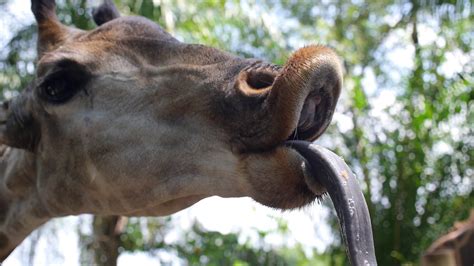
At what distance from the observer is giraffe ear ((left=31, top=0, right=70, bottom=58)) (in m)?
4.08

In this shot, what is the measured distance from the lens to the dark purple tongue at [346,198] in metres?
2.25

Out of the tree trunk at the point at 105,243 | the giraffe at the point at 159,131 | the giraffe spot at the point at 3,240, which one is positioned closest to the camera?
the giraffe at the point at 159,131

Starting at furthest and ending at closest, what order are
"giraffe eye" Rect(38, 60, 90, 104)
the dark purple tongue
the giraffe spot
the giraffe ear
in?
the giraffe spot, the giraffe ear, "giraffe eye" Rect(38, 60, 90, 104), the dark purple tongue

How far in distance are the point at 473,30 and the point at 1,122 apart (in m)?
9.95

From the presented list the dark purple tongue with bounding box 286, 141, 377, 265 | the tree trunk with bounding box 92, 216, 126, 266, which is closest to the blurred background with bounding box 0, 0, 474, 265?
the tree trunk with bounding box 92, 216, 126, 266

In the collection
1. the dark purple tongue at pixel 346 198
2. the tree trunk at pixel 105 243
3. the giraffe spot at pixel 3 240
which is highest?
the dark purple tongue at pixel 346 198

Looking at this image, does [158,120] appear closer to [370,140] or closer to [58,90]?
[58,90]

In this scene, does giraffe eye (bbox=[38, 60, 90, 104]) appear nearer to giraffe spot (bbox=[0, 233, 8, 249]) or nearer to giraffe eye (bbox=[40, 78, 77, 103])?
giraffe eye (bbox=[40, 78, 77, 103])

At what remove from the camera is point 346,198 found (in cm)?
237

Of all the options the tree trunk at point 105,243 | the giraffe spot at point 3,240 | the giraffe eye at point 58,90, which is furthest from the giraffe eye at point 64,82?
the tree trunk at point 105,243

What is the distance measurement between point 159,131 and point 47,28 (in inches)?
53.9

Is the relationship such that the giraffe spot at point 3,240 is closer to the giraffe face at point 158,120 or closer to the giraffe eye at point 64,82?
the giraffe face at point 158,120

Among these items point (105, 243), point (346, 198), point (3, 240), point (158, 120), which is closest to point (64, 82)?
point (158, 120)

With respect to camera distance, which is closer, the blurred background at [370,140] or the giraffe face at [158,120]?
the giraffe face at [158,120]
